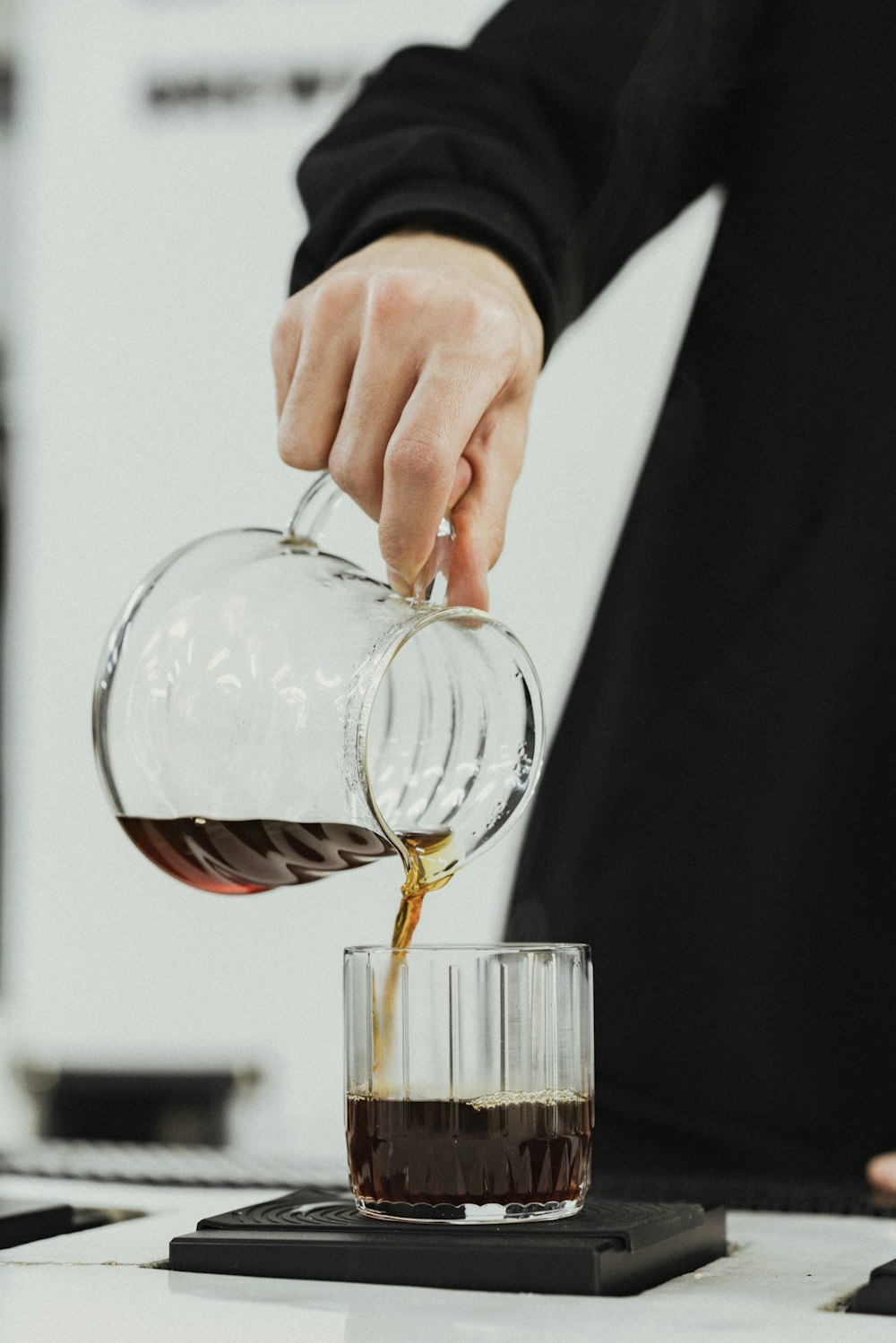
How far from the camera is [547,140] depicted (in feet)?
4.08

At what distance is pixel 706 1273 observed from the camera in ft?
2.58

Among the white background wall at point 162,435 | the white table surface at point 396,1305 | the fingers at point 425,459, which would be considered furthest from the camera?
the white background wall at point 162,435

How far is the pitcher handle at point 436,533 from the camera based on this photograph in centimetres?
95

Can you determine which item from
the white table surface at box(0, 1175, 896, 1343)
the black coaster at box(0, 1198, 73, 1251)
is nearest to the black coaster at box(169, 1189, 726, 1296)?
the white table surface at box(0, 1175, 896, 1343)

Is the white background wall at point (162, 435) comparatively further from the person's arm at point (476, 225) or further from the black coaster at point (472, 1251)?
the black coaster at point (472, 1251)

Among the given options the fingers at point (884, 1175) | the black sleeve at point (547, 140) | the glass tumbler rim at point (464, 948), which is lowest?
the fingers at point (884, 1175)

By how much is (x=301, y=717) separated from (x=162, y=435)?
8.40ft

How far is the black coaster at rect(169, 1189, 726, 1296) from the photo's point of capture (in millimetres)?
721

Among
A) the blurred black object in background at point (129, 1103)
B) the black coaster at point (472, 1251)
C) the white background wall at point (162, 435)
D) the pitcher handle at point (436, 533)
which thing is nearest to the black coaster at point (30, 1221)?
the black coaster at point (472, 1251)

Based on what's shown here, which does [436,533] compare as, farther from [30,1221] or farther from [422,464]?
[30,1221]

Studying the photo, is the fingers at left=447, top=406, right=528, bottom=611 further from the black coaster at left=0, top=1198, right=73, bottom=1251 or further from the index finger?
the black coaster at left=0, top=1198, right=73, bottom=1251

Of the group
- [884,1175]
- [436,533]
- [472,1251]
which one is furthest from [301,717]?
[884,1175]

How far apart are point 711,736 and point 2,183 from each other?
267 cm

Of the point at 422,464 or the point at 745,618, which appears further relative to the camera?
the point at 745,618
